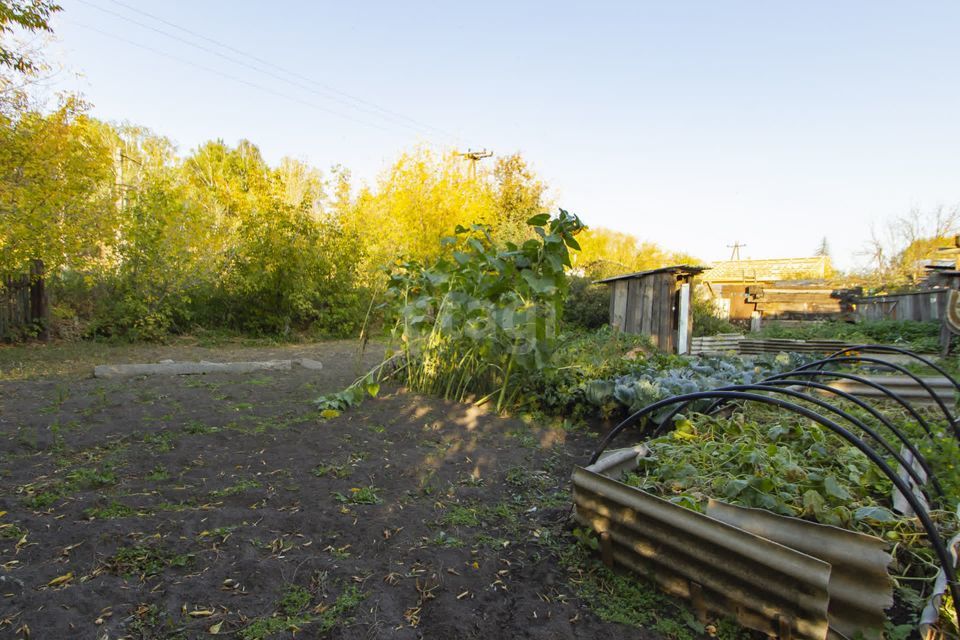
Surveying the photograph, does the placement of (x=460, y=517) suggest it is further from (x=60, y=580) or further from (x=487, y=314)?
(x=487, y=314)

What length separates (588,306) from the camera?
39.9 feet

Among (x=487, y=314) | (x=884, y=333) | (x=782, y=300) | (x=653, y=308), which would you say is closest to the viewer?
(x=487, y=314)

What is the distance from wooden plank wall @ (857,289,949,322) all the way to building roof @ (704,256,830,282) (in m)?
9.67

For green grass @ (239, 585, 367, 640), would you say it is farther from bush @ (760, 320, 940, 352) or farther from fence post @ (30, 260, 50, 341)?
bush @ (760, 320, 940, 352)

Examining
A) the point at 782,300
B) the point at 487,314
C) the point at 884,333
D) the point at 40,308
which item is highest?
the point at 782,300

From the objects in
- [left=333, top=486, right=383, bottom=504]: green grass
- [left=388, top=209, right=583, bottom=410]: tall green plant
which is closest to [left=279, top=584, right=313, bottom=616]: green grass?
[left=333, top=486, right=383, bottom=504]: green grass

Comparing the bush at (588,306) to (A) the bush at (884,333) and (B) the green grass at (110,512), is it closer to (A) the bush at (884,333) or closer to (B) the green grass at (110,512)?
(A) the bush at (884,333)

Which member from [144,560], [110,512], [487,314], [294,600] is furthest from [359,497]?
[487,314]

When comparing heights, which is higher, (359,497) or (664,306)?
(664,306)

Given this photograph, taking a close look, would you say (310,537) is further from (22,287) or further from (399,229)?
(399,229)

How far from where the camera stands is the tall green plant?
3484mm

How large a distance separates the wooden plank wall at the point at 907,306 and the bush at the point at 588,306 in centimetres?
659

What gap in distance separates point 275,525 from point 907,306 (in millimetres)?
14462

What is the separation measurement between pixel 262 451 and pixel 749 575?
2.30 meters
